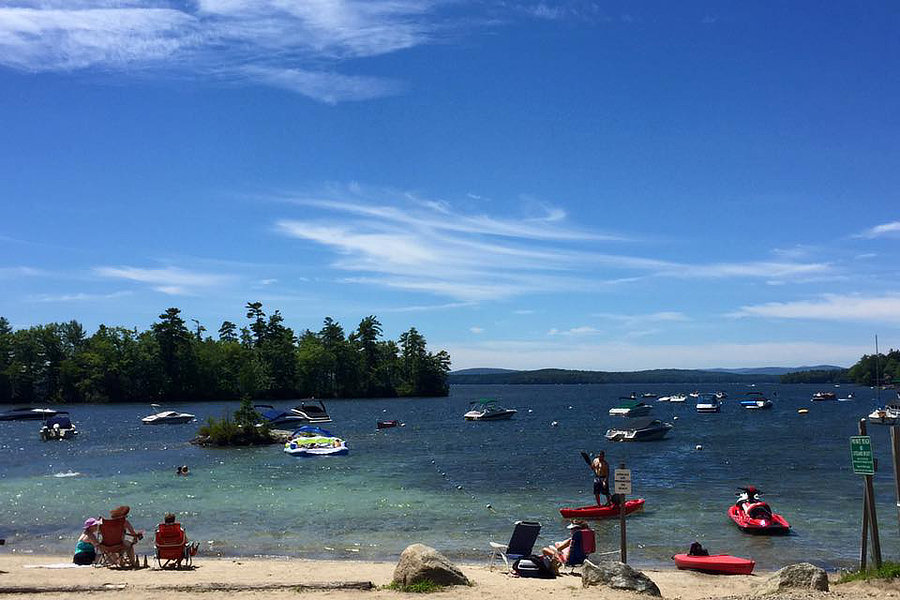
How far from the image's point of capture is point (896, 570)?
12.5 meters

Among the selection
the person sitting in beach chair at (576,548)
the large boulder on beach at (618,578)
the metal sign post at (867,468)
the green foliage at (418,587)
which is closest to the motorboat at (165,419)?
the person sitting in beach chair at (576,548)

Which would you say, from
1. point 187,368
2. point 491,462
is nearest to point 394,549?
point 491,462

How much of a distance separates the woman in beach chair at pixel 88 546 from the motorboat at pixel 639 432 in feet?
153

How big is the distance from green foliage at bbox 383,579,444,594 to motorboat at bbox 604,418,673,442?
4730 cm

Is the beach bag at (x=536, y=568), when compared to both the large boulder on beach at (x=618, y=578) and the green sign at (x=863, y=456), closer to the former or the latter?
the large boulder on beach at (x=618, y=578)

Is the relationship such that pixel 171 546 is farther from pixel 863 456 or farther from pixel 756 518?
pixel 756 518

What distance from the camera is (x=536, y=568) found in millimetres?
15305

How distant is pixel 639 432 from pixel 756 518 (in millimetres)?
36203

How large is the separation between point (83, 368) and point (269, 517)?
11715 centimetres

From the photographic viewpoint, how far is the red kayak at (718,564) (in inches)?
663

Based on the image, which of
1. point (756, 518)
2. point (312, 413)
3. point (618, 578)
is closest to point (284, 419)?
point (312, 413)

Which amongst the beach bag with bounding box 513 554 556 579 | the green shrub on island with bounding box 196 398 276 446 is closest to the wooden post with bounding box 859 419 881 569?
the beach bag with bounding box 513 554 556 579

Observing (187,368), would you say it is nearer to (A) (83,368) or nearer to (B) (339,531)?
(A) (83,368)

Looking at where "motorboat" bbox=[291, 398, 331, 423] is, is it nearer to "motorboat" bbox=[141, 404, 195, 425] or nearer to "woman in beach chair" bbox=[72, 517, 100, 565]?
"motorboat" bbox=[141, 404, 195, 425]
